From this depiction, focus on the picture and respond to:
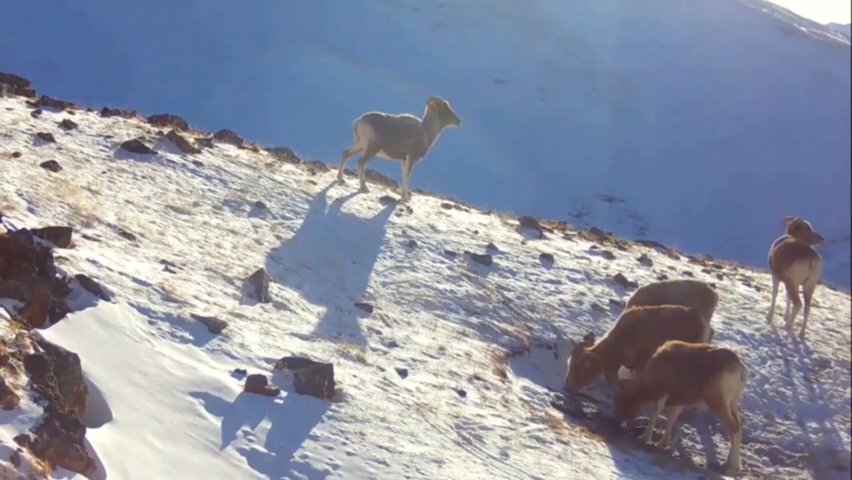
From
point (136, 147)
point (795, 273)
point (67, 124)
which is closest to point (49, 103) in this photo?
point (67, 124)

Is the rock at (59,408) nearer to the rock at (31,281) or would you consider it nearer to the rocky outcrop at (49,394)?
the rocky outcrop at (49,394)

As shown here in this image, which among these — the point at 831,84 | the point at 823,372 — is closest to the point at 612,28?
the point at 831,84

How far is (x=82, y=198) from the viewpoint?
399 inches

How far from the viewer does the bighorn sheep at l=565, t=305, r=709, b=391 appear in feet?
35.5

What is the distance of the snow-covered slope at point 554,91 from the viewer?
31147 mm

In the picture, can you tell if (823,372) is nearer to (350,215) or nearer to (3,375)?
(350,215)

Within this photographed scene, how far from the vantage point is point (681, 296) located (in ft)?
40.7

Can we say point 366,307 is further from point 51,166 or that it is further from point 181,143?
point 181,143

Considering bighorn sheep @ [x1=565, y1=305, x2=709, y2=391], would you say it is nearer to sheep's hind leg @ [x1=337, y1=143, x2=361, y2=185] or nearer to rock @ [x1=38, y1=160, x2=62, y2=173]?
sheep's hind leg @ [x1=337, y1=143, x2=361, y2=185]

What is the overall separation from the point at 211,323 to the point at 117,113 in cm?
854

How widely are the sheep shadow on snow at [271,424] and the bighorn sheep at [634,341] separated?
4.17 m

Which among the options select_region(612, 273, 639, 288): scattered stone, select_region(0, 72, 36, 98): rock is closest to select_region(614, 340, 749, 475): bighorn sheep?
select_region(612, 273, 639, 288): scattered stone

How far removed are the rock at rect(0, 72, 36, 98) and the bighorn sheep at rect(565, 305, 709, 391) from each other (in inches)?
430

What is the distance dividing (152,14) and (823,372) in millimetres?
27873
